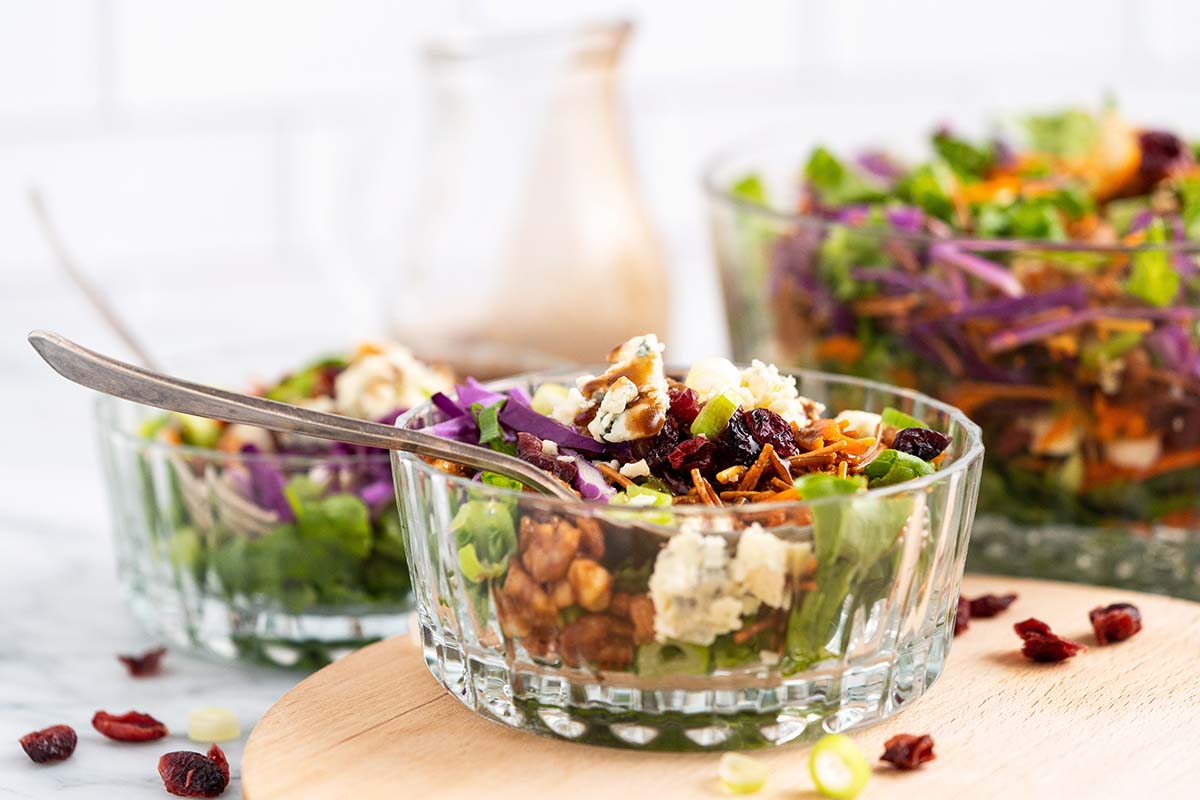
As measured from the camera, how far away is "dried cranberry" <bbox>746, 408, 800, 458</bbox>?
128cm

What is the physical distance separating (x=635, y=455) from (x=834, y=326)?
2.19 ft

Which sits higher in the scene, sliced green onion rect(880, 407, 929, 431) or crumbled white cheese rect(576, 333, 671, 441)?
crumbled white cheese rect(576, 333, 671, 441)

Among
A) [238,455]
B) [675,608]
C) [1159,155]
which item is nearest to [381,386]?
[238,455]

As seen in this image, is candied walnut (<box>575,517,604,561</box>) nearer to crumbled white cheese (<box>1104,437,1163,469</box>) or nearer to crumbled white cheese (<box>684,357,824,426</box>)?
crumbled white cheese (<box>684,357,824,426</box>)

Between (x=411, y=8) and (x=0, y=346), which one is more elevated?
(x=411, y=8)

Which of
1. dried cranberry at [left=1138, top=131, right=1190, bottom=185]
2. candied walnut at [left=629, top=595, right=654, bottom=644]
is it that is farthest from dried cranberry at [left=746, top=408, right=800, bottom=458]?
dried cranberry at [left=1138, top=131, right=1190, bottom=185]

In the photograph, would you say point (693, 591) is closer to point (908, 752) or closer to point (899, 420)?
point (908, 752)

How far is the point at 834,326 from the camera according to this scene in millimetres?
1895

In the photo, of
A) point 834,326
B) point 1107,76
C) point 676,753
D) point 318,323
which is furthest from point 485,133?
point 1107,76

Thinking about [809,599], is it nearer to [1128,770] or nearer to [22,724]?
[1128,770]

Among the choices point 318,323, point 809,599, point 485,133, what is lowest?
point 318,323

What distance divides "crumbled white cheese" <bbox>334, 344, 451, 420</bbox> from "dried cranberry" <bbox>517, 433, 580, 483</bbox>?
41 centimetres

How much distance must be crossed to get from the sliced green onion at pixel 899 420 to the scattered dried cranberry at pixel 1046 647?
0.72 ft

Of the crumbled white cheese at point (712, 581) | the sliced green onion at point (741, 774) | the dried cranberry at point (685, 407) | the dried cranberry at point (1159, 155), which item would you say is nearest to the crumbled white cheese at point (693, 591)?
the crumbled white cheese at point (712, 581)
